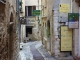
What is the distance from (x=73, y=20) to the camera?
12.3 metres

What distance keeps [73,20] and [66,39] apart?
58.1 inches

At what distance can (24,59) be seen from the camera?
1251 centimetres

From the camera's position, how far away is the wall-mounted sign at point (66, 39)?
42.8 ft

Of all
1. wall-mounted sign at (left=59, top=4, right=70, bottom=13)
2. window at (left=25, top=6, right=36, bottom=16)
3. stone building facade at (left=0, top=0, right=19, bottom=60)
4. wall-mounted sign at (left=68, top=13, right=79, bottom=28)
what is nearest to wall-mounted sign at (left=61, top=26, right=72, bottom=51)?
wall-mounted sign at (left=68, top=13, right=79, bottom=28)

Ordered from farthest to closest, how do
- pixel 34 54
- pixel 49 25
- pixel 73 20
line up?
pixel 49 25 → pixel 34 54 → pixel 73 20

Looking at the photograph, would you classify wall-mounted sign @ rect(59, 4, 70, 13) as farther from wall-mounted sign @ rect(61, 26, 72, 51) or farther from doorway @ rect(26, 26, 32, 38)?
doorway @ rect(26, 26, 32, 38)

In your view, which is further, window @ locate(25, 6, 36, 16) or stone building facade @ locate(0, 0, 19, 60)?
window @ locate(25, 6, 36, 16)

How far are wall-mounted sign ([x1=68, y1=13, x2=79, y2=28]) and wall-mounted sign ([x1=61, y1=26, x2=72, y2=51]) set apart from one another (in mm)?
655

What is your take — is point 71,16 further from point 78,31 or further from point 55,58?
point 55,58

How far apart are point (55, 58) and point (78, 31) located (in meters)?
2.33

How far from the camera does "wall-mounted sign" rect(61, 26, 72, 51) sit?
13.0m

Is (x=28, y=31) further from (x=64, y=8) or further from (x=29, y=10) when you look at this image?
(x=64, y=8)

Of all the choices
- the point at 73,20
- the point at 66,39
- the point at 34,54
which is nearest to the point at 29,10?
the point at 34,54

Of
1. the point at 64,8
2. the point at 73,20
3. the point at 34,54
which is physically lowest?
the point at 34,54
